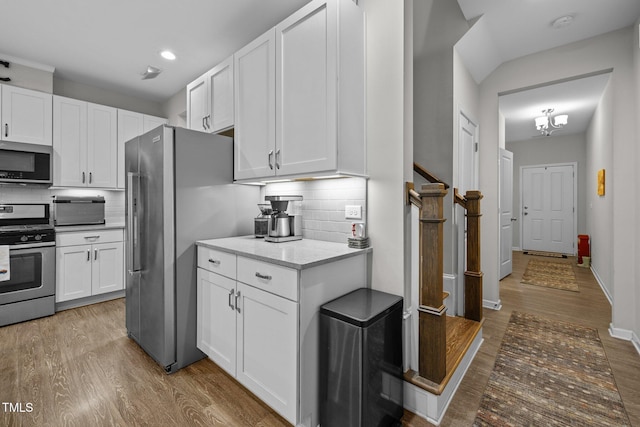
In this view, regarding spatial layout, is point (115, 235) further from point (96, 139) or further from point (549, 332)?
point (549, 332)

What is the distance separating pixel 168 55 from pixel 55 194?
2.39 meters

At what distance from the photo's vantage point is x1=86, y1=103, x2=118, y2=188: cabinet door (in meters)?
3.77

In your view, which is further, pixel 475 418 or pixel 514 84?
pixel 514 84

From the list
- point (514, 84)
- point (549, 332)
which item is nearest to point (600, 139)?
point (514, 84)

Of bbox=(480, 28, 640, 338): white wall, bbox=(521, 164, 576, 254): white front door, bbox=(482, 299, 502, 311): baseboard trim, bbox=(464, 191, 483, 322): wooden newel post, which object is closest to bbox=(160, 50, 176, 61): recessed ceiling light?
bbox=(464, 191, 483, 322): wooden newel post

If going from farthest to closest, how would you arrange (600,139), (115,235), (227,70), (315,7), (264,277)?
1. (600,139)
2. (115,235)
3. (227,70)
4. (315,7)
5. (264,277)

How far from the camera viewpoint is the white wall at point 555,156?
6699mm

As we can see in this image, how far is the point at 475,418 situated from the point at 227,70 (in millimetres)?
3185

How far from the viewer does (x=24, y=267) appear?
3.06 metres

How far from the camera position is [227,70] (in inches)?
101

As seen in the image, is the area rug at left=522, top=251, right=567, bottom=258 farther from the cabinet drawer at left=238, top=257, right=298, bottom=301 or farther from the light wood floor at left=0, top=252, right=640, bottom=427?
the cabinet drawer at left=238, top=257, right=298, bottom=301

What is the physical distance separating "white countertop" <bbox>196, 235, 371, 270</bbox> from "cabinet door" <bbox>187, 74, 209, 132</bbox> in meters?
1.38

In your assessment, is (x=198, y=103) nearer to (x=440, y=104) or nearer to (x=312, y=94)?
(x=312, y=94)

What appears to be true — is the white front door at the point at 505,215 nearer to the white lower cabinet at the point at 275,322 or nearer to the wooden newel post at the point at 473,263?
the wooden newel post at the point at 473,263
